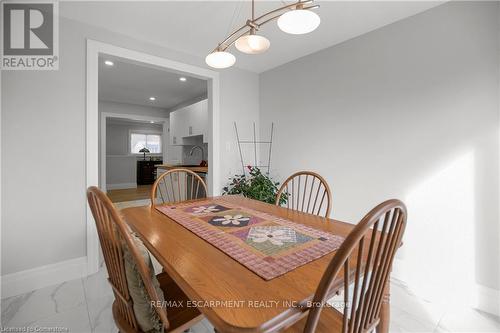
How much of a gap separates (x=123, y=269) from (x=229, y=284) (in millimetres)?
395

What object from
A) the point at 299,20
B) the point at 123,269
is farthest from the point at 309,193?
the point at 123,269

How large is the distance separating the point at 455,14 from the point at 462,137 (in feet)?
3.06

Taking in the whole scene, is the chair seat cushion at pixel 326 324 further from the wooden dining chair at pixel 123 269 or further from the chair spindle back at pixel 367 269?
the wooden dining chair at pixel 123 269

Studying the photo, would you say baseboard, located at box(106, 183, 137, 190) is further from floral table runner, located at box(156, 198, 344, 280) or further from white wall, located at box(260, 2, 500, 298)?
white wall, located at box(260, 2, 500, 298)

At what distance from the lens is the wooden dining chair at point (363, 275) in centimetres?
58

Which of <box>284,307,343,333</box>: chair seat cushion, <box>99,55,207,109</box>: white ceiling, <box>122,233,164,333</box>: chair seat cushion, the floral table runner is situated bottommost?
<box>284,307,343,333</box>: chair seat cushion

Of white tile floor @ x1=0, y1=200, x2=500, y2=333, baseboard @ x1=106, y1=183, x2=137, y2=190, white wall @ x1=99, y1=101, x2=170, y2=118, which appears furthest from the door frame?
baseboard @ x1=106, y1=183, x2=137, y2=190

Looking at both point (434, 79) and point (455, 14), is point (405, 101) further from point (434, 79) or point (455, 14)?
point (455, 14)

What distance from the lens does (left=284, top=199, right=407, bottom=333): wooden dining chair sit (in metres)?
0.58

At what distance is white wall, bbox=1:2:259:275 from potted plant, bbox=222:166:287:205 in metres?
1.62

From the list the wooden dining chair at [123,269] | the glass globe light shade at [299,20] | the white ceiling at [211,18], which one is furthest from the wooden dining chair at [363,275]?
the white ceiling at [211,18]

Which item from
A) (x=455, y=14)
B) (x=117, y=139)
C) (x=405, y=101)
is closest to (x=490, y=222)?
(x=405, y=101)

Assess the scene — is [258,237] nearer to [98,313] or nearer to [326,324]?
[326,324]

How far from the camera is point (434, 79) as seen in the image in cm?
185
